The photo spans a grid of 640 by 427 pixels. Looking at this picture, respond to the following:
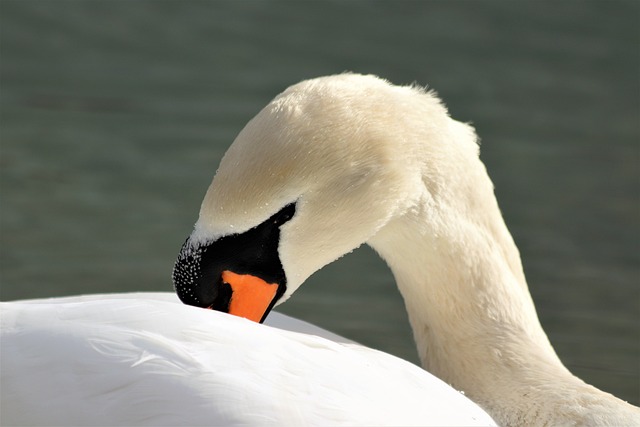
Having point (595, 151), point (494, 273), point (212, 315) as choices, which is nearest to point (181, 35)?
point (595, 151)

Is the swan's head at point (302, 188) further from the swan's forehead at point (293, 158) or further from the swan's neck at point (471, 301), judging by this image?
the swan's neck at point (471, 301)

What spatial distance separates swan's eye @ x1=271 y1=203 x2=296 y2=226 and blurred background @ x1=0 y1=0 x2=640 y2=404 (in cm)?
203

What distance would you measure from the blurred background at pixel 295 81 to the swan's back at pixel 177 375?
7.76 ft

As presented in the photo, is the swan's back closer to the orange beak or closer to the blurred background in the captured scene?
the orange beak

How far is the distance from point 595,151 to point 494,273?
3496 millimetres

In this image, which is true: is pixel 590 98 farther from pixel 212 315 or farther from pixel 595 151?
pixel 212 315

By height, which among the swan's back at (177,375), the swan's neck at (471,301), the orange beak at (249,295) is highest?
the swan's neck at (471,301)

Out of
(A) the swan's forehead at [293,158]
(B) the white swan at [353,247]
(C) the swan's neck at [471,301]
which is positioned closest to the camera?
(B) the white swan at [353,247]

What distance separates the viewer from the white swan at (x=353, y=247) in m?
3.63

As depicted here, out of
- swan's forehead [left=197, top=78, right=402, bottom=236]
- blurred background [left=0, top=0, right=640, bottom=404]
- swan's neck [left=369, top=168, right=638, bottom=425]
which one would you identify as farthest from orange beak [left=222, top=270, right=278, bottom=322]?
blurred background [left=0, top=0, right=640, bottom=404]

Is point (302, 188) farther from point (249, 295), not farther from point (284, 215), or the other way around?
point (249, 295)

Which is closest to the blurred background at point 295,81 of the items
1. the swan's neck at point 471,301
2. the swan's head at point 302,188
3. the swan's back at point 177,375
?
the swan's neck at point 471,301

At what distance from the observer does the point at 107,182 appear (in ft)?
24.0

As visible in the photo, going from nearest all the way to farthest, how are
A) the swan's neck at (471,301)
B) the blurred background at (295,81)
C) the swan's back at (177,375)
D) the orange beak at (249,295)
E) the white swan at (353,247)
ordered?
the swan's back at (177,375), the white swan at (353,247), the orange beak at (249,295), the swan's neck at (471,301), the blurred background at (295,81)
